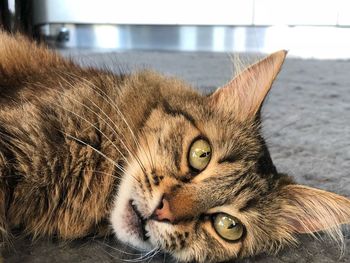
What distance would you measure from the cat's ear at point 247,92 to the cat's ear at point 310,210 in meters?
0.22

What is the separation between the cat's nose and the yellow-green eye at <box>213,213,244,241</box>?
0.37ft

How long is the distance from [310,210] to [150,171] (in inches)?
15.3

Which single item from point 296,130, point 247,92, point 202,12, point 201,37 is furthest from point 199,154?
point 201,37

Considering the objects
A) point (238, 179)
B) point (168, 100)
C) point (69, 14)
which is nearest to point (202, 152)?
point (238, 179)

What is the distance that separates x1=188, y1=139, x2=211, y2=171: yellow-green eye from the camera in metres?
1.09

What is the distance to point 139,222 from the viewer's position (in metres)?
1.02

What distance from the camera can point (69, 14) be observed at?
4.00m

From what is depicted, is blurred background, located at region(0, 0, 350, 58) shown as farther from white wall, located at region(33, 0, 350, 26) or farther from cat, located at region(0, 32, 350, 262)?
cat, located at region(0, 32, 350, 262)

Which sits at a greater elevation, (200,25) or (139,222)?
(200,25)

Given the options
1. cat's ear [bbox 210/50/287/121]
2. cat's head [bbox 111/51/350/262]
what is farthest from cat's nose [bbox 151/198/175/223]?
cat's ear [bbox 210/50/287/121]

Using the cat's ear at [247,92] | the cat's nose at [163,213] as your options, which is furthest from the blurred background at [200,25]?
the cat's nose at [163,213]

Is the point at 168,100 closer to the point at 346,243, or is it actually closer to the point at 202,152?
the point at 202,152

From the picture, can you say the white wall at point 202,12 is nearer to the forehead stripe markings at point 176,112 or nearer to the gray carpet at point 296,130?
the gray carpet at point 296,130

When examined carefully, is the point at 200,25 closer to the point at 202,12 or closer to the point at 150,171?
the point at 202,12
